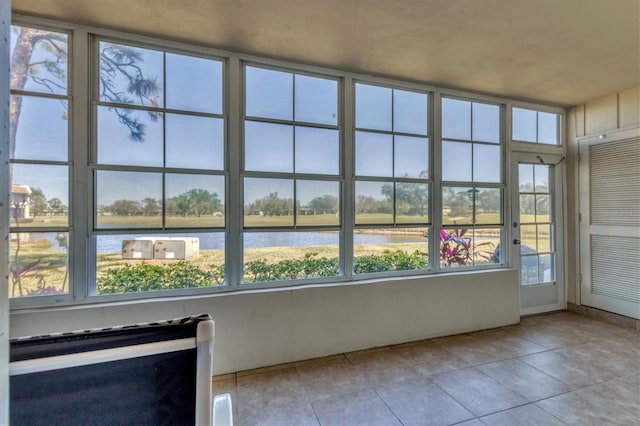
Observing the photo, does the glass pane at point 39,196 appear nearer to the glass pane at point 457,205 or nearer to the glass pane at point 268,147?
the glass pane at point 268,147

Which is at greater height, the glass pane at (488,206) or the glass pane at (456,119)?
the glass pane at (456,119)

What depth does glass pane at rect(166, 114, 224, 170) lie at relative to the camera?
240cm

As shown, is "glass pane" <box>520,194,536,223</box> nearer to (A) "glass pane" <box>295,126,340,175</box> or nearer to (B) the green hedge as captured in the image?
(B) the green hedge

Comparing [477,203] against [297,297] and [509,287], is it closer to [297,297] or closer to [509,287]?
[509,287]

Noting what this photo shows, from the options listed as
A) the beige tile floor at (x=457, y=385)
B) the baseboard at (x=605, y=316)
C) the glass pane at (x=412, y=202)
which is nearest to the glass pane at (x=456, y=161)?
the glass pane at (x=412, y=202)

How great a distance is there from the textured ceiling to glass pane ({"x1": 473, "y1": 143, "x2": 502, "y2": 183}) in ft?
2.79

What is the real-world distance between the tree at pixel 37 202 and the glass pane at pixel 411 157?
2.96 m

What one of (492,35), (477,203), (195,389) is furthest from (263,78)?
(477,203)

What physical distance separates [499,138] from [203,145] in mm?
3376

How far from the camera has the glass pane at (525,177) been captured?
12.1 feet

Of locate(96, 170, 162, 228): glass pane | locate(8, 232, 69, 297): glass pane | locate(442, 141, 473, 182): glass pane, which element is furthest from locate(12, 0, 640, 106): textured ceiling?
locate(8, 232, 69, 297): glass pane

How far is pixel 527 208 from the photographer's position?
12.3 feet

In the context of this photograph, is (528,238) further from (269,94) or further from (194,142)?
(194,142)

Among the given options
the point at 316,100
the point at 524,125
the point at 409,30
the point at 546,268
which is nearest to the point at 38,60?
the point at 316,100
